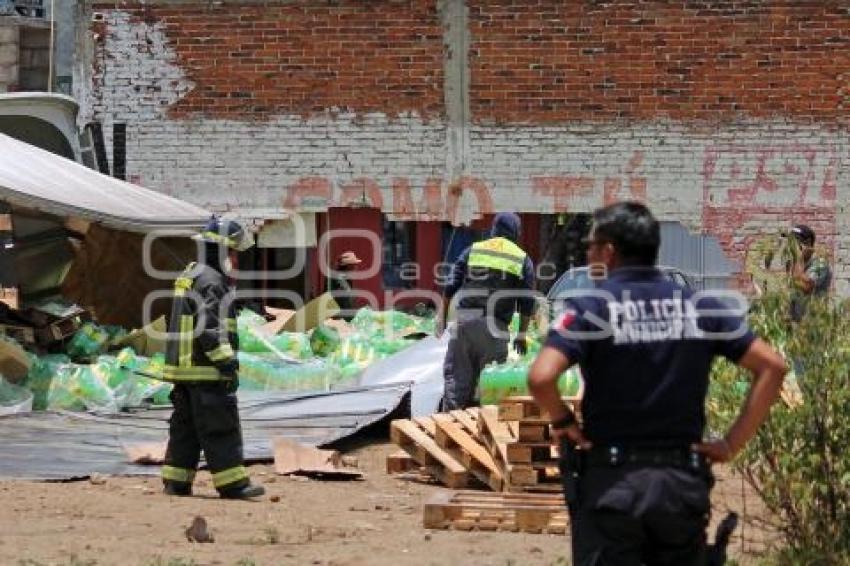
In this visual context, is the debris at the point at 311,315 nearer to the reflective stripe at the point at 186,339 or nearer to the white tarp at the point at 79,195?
the white tarp at the point at 79,195

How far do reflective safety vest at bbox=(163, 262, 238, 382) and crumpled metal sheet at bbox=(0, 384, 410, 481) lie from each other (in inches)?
54.3

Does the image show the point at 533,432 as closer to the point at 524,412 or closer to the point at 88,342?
the point at 524,412

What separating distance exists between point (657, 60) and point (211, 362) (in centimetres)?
935

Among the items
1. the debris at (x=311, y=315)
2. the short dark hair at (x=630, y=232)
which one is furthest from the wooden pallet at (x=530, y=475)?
the debris at (x=311, y=315)

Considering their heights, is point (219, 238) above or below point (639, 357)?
above

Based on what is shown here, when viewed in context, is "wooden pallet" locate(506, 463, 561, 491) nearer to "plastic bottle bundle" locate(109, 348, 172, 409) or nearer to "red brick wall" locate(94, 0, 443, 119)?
"plastic bottle bundle" locate(109, 348, 172, 409)

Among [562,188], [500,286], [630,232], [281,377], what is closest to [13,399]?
[281,377]

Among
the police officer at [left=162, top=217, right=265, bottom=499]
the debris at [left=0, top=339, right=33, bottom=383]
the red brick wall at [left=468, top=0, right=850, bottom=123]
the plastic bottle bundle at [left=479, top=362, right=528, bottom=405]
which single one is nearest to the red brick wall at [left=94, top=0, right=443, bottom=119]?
the red brick wall at [left=468, top=0, right=850, bottom=123]

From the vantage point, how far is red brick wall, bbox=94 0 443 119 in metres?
17.9

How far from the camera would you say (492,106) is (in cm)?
1786

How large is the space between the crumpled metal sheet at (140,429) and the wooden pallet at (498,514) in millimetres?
2725

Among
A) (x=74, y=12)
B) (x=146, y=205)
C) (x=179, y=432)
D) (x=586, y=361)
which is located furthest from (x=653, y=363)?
(x=74, y=12)

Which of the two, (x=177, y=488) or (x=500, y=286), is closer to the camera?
(x=177, y=488)

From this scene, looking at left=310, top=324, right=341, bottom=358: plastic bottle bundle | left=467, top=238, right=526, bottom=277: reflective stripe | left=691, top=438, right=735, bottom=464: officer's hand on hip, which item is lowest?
left=310, top=324, right=341, bottom=358: plastic bottle bundle
